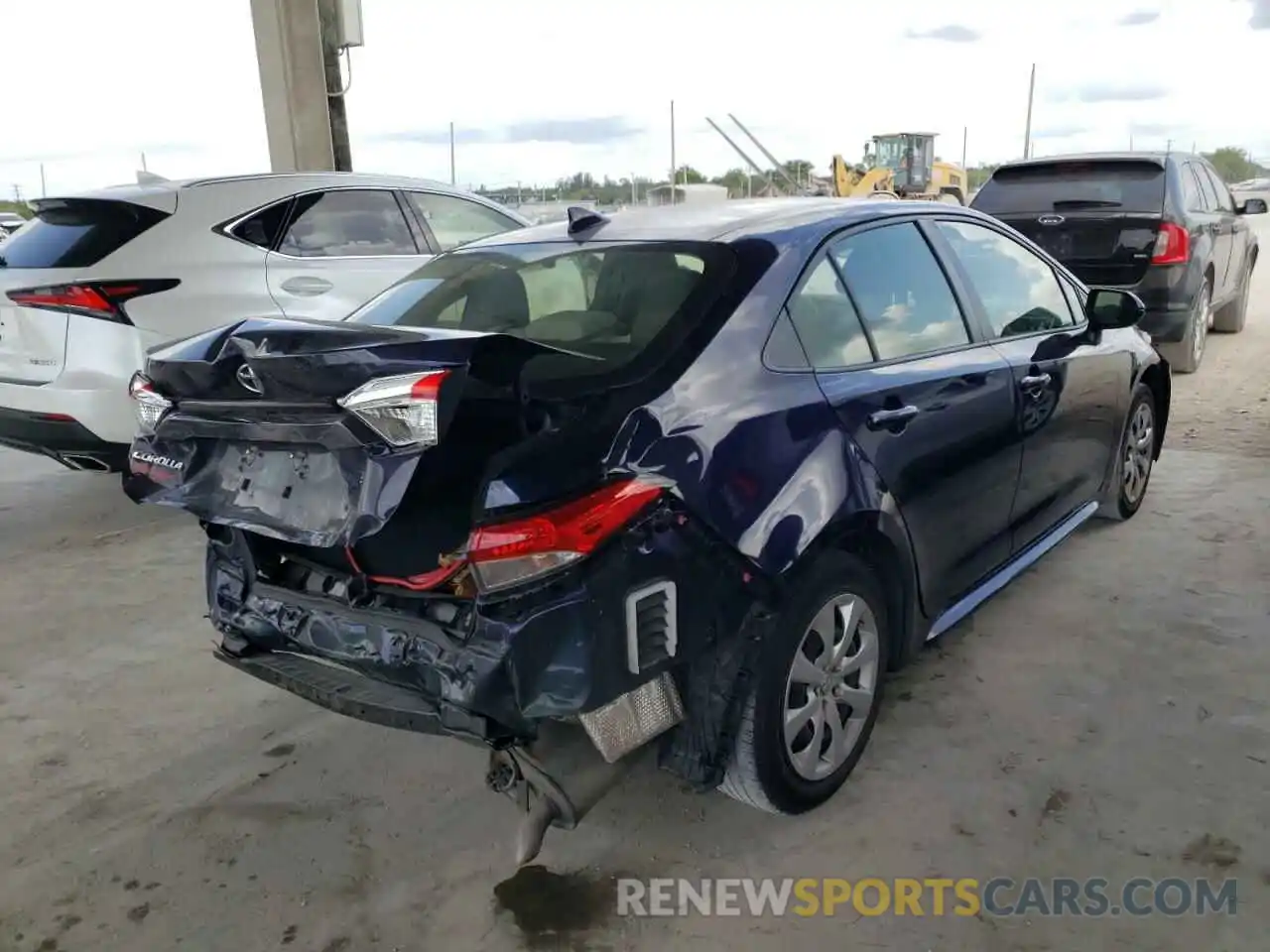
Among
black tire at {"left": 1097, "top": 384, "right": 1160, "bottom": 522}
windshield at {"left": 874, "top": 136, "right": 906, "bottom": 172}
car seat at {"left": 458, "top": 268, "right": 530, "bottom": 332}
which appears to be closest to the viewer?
car seat at {"left": 458, "top": 268, "right": 530, "bottom": 332}

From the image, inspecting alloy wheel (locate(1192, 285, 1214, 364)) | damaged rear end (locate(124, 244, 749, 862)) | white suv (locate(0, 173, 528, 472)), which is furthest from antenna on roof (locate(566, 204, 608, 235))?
alloy wheel (locate(1192, 285, 1214, 364))

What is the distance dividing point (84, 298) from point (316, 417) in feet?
10.6

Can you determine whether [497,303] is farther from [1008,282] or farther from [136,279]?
[136,279]

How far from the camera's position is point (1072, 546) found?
4379mm

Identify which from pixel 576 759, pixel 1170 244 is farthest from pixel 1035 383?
pixel 1170 244

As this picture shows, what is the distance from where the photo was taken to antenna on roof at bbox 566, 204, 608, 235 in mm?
3072

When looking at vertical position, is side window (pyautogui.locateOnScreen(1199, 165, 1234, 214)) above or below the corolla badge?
→ above

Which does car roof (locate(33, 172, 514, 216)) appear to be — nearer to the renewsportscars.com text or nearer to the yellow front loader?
the renewsportscars.com text

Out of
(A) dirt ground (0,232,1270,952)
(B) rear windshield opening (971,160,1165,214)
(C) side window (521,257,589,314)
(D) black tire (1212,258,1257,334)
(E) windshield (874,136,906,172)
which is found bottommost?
(A) dirt ground (0,232,1270,952)

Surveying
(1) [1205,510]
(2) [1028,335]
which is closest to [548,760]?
(2) [1028,335]

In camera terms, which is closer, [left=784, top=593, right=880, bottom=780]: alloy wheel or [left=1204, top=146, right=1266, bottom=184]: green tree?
[left=784, top=593, right=880, bottom=780]: alloy wheel

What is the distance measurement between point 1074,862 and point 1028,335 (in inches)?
A: 71.7

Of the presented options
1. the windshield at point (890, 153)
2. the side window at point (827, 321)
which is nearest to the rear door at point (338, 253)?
the side window at point (827, 321)

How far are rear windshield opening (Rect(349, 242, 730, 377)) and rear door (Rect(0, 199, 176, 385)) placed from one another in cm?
219
